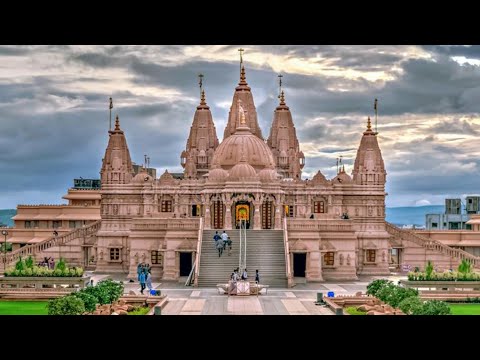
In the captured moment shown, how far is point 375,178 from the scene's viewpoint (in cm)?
6569

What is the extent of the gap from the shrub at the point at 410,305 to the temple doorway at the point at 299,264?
19.1 meters

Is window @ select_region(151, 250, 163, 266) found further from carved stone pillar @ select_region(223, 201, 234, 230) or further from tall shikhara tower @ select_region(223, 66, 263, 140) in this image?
tall shikhara tower @ select_region(223, 66, 263, 140)

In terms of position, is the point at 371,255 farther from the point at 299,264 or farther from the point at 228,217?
the point at 299,264

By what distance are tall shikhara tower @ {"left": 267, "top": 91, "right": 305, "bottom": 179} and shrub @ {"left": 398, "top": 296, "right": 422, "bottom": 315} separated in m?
39.5

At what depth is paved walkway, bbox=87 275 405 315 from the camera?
117 feet

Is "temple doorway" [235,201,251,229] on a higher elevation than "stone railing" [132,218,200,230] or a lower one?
higher

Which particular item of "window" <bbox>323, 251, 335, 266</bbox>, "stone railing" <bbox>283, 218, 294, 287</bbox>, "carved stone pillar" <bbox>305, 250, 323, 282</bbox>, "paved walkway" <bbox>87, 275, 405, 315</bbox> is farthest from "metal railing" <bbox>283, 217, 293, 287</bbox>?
"window" <bbox>323, 251, 335, 266</bbox>

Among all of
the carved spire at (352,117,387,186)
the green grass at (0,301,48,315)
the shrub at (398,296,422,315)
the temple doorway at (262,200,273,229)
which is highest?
the carved spire at (352,117,387,186)

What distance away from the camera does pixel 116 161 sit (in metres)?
67.2

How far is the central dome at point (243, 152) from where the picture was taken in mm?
64500

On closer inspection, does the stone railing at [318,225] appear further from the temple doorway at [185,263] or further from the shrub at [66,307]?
the shrub at [66,307]

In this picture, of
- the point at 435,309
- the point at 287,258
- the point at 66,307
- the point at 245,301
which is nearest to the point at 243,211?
the point at 287,258

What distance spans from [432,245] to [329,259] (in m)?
10.4

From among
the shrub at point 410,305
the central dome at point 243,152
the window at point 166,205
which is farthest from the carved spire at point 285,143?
the shrub at point 410,305
